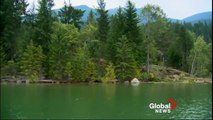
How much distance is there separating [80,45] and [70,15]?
27.4ft

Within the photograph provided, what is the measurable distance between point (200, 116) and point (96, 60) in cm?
3939

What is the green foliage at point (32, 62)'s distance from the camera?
187 ft

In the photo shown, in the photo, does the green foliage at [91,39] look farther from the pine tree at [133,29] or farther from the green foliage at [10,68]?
the green foliage at [10,68]

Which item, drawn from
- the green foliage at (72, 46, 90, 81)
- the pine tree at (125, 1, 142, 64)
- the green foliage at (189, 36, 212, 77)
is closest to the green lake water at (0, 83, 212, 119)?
the green foliage at (72, 46, 90, 81)

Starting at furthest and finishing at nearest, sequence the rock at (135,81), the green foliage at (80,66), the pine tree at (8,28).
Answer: the pine tree at (8,28) < the rock at (135,81) < the green foliage at (80,66)

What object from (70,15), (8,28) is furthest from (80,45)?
(8,28)

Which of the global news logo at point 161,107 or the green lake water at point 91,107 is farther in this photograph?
the global news logo at point 161,107

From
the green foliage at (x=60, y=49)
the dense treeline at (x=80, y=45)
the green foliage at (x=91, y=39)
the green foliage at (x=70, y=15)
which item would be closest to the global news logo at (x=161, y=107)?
the dense treeline at (x=80, y=45)

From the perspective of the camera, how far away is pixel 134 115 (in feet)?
85.4

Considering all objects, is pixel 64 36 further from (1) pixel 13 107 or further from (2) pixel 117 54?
(1) pixel 13 107

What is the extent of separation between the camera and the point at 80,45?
65.1m

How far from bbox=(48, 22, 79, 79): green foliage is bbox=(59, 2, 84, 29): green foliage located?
325 inches

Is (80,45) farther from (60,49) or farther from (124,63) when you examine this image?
(124,63)

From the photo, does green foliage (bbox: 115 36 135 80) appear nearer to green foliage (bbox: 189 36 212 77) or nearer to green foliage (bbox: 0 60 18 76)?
green foliage (bbox: 0 60 18 76)
